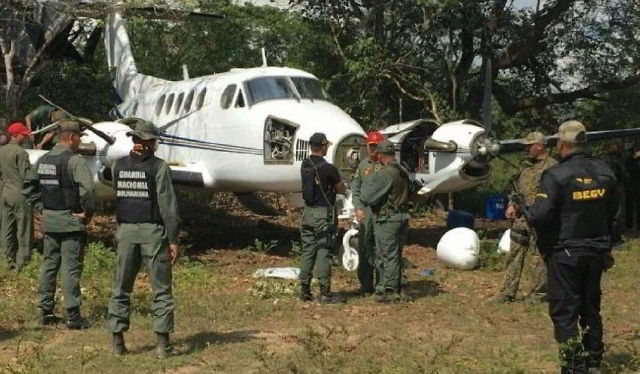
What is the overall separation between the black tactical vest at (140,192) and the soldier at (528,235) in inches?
158

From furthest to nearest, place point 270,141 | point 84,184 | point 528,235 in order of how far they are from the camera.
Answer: point 270,141 → point 528,235 → point 84,184

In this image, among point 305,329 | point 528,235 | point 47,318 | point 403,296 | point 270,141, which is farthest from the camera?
point 270,141

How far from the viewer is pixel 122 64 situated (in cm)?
2031

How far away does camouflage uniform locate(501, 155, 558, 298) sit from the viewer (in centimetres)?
934

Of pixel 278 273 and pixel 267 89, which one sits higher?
pixel 267 89

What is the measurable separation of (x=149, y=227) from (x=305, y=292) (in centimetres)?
322

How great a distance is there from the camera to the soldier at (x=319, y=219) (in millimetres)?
9773

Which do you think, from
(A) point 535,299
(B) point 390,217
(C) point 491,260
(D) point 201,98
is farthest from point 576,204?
(D) point 201,98

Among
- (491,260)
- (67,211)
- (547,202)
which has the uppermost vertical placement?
(547,202)

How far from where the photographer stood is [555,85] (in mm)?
21734

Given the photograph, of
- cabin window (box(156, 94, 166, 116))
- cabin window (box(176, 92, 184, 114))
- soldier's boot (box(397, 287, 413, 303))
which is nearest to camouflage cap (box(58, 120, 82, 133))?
soldier's boot (box(397, 287, 413, 303))

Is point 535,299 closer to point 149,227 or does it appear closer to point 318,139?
point 318,139

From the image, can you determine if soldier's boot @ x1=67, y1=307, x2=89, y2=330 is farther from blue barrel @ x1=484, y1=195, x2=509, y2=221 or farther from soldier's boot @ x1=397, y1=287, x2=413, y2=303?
blue barrel @ x1=484, y1=195, x2=509, y2=221

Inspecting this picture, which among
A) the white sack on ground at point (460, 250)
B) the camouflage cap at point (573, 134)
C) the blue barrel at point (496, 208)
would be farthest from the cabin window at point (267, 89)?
the camouflage cap at point (573, 134)
